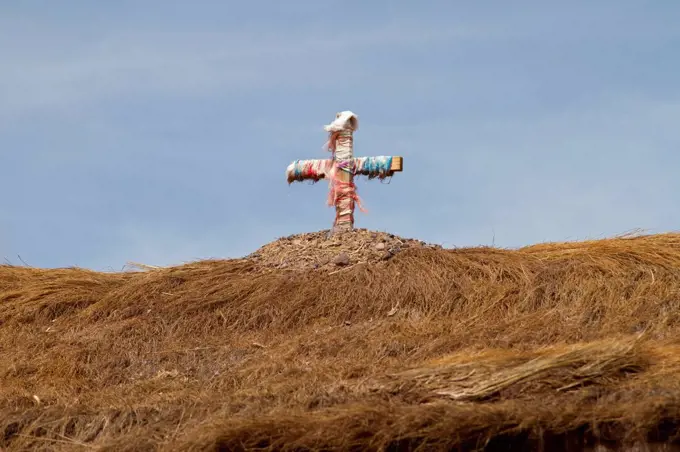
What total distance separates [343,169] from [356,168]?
0.15 m

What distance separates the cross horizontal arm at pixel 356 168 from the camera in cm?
1105

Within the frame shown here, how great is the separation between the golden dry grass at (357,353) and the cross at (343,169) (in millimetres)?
1071

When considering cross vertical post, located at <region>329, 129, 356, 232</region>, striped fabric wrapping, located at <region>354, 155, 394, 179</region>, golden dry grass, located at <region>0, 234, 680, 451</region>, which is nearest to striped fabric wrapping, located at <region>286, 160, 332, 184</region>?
cross vertical post, located at <region>329, 129, 356, 232</region>

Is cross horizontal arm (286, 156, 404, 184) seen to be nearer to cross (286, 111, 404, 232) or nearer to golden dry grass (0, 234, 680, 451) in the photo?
cross (286, 111, 404, 232)

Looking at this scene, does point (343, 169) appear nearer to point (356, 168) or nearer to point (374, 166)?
point (356, 168)

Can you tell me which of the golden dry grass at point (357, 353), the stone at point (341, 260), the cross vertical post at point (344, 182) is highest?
the cross vertical post at point (344, 182)

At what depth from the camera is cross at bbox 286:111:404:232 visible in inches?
444

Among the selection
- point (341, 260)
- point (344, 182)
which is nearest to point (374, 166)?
point (344, 182)

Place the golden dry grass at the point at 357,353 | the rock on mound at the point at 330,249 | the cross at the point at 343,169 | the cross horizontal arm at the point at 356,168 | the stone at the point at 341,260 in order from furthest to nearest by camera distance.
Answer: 1. the cross at the point at 343,169
2. the cross horizontal arm at the point at 356,168
3. the rock on mound at the point at 330,249
4. the stone at the point at 341,260
5. the golden dry grass at the point at 357,353

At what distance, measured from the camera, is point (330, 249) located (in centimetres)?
1098

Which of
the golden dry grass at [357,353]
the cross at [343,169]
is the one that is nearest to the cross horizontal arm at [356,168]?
the cross at [343,169]

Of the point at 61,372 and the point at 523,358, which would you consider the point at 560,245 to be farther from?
the point at 61,372

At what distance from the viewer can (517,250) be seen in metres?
11.0

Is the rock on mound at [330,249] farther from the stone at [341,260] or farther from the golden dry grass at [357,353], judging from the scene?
the golden dry grass at [357,353]
